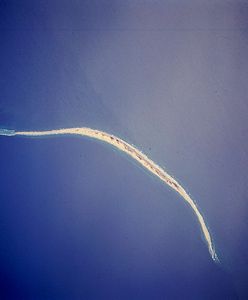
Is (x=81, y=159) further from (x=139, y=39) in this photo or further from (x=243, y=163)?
(x=243, y=163)

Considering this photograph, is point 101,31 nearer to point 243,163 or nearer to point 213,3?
point 213,3

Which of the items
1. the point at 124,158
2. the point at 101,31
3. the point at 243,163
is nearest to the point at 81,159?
the point at 124,158

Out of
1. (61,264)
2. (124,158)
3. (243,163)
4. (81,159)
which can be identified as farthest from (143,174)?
(61,264)

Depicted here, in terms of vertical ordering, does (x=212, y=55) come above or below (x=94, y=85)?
above

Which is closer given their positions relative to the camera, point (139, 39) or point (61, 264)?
Result: point (139, 39)

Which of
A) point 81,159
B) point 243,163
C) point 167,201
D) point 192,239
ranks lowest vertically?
point 192,239

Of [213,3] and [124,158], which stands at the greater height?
[213,3]
